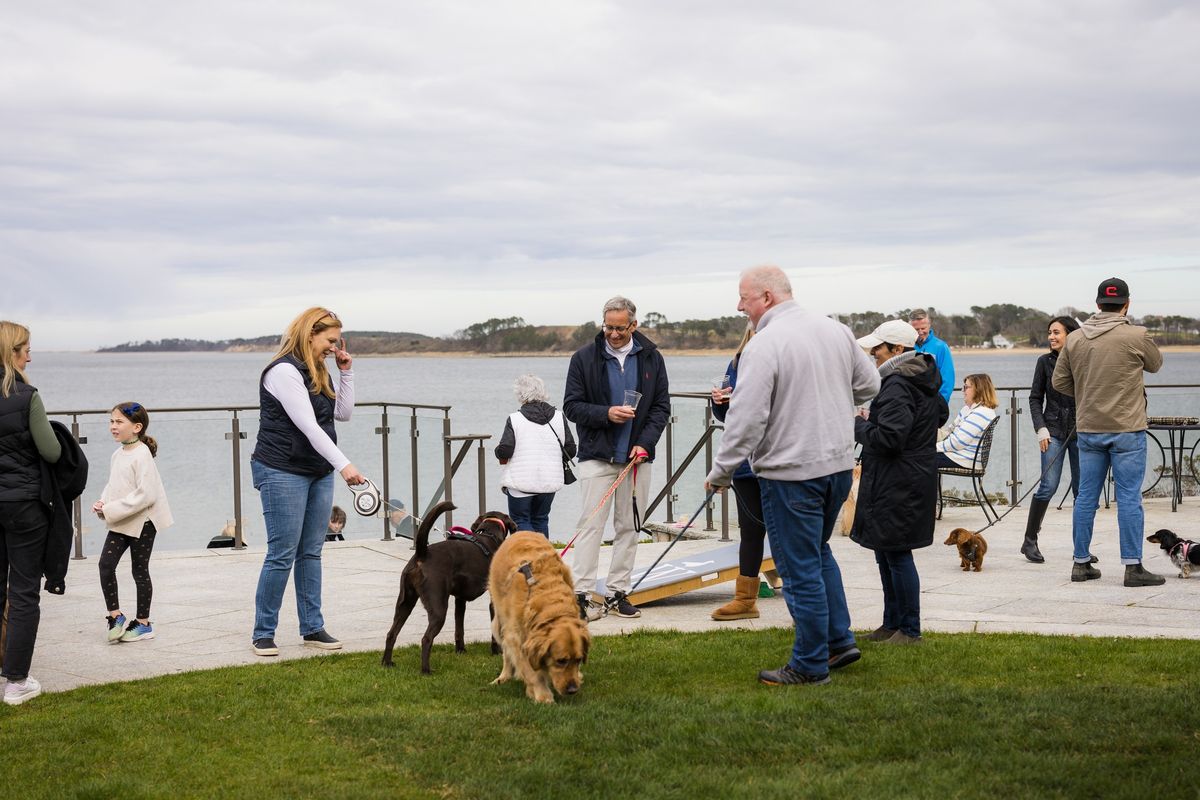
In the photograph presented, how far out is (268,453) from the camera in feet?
20.1

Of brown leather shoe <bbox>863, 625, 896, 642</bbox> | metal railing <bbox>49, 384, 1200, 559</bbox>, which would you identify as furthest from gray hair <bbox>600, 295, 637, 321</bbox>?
metal railing <bbox>49, 384, 1200, 559</bbox>

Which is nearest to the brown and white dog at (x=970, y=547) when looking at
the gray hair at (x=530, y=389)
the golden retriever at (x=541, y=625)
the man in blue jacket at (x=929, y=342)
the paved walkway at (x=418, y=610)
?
the paved walkway at (x=418, y=610)

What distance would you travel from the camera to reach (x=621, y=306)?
689cm

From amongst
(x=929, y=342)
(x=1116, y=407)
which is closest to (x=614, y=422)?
(x=1116, y=407)

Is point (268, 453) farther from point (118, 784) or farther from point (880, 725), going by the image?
point (880, 725)

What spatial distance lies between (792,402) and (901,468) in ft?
3.52

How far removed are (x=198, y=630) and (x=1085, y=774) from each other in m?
5.17

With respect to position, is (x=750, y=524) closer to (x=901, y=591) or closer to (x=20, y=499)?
(x=901, y=591)

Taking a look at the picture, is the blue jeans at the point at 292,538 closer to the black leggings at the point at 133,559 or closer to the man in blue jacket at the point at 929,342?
the black leggings at the point at 133,559

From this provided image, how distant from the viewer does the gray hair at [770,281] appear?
206 inches

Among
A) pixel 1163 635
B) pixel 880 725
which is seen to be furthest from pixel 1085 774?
pixel 1163 635

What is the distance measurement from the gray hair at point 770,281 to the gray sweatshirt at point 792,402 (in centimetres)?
10

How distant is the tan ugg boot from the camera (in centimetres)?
699

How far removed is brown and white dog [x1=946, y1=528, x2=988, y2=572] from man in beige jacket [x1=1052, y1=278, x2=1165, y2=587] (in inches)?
33.6
